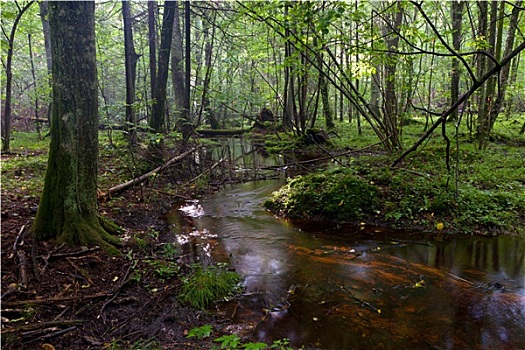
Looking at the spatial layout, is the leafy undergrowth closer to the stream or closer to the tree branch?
the stream

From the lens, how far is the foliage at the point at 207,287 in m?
4.07

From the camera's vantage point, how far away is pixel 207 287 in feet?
13.9

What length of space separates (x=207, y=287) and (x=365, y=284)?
2112 mm

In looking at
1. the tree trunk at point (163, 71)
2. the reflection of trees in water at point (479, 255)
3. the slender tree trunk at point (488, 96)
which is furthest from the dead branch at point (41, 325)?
the slender tree trunk at point (488, 96)

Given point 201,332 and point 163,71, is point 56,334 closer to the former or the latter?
point 201,332

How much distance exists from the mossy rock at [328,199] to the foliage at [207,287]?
3011mm

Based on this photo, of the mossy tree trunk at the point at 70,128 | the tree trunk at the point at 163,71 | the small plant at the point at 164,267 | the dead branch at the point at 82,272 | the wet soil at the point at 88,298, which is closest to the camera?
the wet soil at the point at 88,298

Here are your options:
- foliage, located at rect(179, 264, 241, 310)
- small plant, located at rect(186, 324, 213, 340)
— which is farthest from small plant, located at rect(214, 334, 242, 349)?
foliage, located at rect(179, 264, 241, 310)

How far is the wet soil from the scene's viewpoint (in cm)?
314

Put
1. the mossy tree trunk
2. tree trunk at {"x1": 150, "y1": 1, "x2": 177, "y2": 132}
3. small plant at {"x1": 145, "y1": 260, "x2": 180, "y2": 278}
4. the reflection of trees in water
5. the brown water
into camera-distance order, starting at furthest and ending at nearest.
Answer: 1. tree trunk at {"x1": 150, "y1": 1, "x2": 177, "y2": 132}
2. the reflection of trees in water
3. small plant at {"x1": 145, "y1": 260, "x2": 180, "y2": 278}
4. the mossy tree trunk
5. the brown water

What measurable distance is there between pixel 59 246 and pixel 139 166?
5.08m

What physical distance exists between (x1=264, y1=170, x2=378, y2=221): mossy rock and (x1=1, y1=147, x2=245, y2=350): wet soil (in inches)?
126

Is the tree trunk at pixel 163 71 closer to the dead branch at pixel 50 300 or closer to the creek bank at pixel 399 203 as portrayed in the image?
the creek bank at pixel 399 203

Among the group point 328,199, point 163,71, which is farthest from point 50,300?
point 163,71
